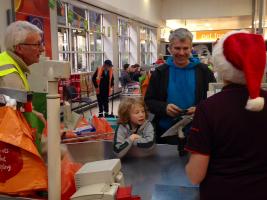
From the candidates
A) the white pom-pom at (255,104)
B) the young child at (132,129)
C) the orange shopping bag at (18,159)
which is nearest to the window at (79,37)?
the young child at (132,129)

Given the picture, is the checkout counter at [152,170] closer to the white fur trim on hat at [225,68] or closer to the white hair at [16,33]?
the white fur trim on hat at [225,68]

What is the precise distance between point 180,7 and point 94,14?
7.44 metres

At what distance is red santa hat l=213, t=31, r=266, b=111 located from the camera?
3.23 ft

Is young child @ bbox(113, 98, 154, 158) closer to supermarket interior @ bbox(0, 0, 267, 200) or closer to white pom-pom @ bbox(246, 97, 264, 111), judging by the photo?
supermarket interior @ bbox(0, 0, 267, 200)

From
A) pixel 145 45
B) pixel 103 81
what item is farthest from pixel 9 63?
pixel 145 45

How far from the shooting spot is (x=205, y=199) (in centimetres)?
115

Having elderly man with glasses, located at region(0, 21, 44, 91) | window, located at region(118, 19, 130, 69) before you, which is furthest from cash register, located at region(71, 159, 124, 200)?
window, located at region(118, 19, 130, 69)

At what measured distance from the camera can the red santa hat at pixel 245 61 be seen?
0.98 meters

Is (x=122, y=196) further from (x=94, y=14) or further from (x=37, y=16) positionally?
(x=94, y=14)

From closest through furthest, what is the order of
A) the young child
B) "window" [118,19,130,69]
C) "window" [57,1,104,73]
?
the young child, "window" [57,1,104,73], "window" [118,19,130,69]

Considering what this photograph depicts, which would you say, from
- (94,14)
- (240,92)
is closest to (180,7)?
(94,14)

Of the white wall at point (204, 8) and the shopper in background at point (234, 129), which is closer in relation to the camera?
the shopper in background at point (234, 129)

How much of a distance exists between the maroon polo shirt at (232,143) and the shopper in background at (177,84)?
98 cm

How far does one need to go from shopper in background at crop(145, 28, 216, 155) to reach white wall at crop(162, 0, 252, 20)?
15.0 metres
